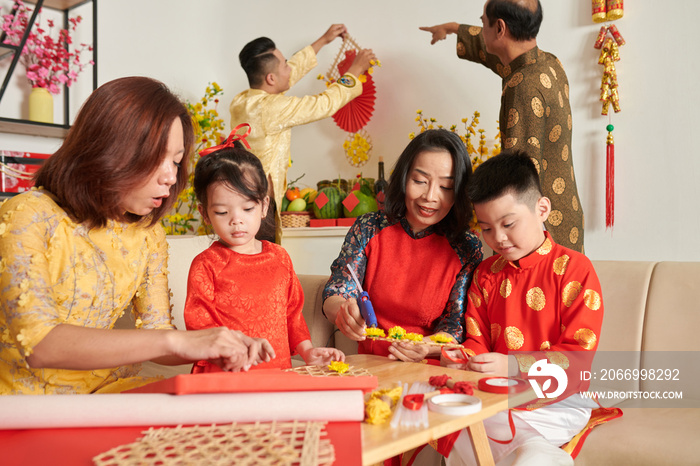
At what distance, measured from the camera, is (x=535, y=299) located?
149 cm

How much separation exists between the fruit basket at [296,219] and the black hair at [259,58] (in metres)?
0.75

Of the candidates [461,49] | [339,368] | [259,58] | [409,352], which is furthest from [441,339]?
[259,58]

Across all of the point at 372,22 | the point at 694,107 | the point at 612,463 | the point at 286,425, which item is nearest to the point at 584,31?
the point at 694,107

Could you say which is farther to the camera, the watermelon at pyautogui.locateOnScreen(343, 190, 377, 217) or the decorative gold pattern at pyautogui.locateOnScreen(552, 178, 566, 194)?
the watermelon at pyautogui.locateOnScreen(343, 190, 377, 217)

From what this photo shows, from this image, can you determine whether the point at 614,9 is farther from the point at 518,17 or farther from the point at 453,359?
the point at 453,359

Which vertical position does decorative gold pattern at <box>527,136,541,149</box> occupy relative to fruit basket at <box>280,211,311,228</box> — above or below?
above

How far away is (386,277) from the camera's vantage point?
1.78 metres

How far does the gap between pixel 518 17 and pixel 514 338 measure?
1207mm

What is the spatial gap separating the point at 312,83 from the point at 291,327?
8.33ft

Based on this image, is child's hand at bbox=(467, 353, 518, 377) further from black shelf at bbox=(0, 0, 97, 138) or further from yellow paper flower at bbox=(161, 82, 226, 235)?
black shelf at bbox=(0, 0, 97, 138)

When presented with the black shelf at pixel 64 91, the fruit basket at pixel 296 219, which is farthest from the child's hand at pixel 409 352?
the black shelf at pixel 64 91

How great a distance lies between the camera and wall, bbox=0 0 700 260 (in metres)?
2.44

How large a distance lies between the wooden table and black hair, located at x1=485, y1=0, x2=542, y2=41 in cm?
136

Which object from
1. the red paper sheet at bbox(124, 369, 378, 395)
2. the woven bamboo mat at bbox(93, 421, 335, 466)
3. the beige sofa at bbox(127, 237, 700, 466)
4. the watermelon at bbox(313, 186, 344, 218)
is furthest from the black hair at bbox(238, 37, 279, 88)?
the woven bamboo mat at bbox(93, 421, 335, 466)
